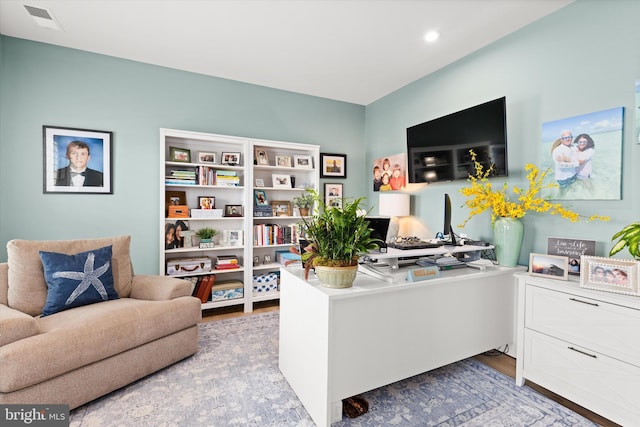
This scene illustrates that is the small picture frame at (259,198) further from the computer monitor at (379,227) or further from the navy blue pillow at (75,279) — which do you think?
the computer monitor at (379,227)

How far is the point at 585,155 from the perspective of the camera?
2008 mm

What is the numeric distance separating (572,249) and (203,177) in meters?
3.25

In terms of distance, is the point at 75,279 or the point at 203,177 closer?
the point at 75,279

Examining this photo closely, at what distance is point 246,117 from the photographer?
361cm

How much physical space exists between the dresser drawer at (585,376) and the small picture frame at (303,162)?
2754 mm

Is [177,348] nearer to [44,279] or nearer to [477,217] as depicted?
[44,279]

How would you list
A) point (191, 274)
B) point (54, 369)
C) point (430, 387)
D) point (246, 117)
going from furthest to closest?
point (246, 117)
point (191, 274)
point (430, 387)
point (54, 369)

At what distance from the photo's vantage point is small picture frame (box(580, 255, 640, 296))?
1572 mm

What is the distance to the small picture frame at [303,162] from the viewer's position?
12.4 ft

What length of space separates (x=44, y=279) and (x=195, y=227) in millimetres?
1409

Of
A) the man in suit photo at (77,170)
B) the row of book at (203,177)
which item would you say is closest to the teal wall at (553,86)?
the row of book at (203,177)

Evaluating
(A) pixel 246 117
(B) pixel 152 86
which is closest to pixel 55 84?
(B) pixel 152 86
